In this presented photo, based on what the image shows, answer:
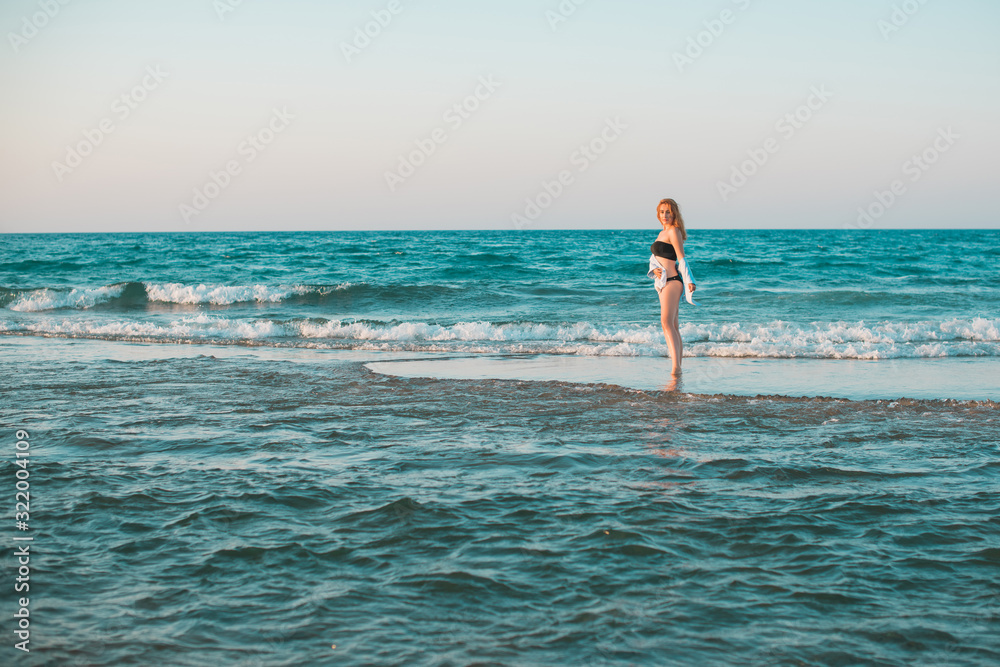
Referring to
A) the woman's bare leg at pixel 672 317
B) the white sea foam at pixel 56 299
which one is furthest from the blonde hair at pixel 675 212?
A: the white sea foam at pixel 56 299

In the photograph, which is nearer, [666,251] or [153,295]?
[666,251]

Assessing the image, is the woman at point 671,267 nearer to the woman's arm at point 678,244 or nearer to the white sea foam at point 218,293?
the woman's arm at point 678,244

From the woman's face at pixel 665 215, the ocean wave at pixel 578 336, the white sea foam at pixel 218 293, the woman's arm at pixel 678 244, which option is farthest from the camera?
the white sea foam at pixel 218 293

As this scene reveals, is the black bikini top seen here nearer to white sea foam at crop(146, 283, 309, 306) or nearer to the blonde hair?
the blonde hair

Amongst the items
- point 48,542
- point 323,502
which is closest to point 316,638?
point 323,502

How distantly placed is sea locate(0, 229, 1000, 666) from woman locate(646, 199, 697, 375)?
53 centimetres

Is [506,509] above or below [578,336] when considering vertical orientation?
below

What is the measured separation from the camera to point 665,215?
8.66 m

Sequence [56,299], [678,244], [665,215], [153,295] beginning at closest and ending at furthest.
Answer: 1. [678,244]
2. [665,215]
3. [56,299]
4. [153,295]

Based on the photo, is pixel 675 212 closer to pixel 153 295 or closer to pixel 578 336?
pixel 578 336

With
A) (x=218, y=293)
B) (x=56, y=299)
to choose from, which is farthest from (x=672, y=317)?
(x=56, y=299)

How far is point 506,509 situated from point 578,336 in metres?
9.77

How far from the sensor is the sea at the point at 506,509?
9.27 ft

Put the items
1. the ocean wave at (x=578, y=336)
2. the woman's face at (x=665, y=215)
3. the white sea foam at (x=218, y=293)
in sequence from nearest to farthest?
the woman's face at (x=665, y=215) → the ocean wave at (x=578, y=336) → the white sea foam at (x=218, y=293)
